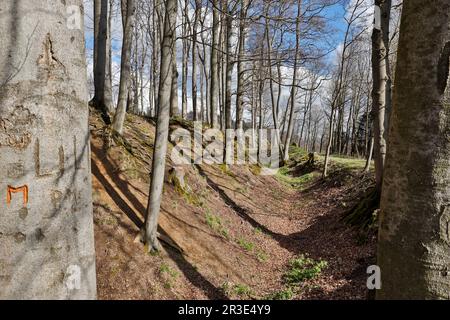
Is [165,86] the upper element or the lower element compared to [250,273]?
upper

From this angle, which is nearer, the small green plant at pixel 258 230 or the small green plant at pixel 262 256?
the small green plant at pixel 262 256

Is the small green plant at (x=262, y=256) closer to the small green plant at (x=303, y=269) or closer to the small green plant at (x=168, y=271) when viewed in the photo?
the small green plant at (x=303, y=269)

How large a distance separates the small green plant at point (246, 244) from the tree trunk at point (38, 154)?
20.3 ft

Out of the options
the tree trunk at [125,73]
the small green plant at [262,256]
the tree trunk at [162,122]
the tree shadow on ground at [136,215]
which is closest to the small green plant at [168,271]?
the tree shadow on ground at [136,215]

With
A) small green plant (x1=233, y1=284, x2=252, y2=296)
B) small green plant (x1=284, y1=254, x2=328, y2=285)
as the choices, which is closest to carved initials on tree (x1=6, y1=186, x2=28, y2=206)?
small green plant (x1=233, y1=284, x2=252, y2=296)

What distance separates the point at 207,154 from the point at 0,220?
452 inches

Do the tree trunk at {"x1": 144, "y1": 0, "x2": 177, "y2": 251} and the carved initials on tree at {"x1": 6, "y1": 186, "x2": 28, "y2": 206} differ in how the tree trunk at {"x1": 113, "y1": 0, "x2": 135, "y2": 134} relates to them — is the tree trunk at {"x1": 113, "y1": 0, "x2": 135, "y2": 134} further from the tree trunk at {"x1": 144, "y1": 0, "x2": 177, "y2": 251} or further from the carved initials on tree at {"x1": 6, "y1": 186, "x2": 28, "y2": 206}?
the carved initials on tree at {"x1": 6, "y1": 186, "x2": 28, "y2": 206}

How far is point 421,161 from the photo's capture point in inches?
68.7

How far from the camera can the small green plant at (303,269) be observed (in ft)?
19.9

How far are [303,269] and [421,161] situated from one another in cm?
533

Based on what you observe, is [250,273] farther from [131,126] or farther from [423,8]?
[131,126]

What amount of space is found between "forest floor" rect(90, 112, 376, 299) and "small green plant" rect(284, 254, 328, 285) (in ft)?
0.07
